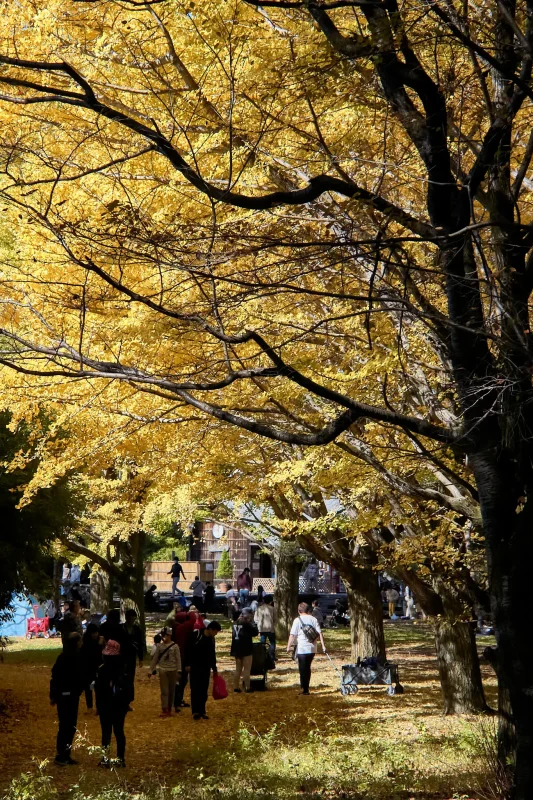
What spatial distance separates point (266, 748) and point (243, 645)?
7840 mm

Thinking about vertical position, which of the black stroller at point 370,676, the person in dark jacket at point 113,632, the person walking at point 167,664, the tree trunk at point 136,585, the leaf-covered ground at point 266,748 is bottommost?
the leaf-covered ground at point 266,748

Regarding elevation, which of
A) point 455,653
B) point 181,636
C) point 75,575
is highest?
point 75,575

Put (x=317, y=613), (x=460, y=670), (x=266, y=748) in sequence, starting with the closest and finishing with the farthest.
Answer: (x=266, y=748), (x=460, y=670), (x=317, y=613)

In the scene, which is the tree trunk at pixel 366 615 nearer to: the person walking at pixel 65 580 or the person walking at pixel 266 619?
the person walking at pixel 266 619

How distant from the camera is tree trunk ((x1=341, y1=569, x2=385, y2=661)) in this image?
70.3 feet

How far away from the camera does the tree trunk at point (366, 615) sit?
21.4 m

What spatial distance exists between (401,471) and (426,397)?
217 centimetres

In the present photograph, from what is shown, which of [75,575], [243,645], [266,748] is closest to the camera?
[266,748]

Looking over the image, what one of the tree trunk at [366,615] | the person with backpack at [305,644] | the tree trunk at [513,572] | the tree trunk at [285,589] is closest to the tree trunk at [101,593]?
the tree trunk at [285,589]

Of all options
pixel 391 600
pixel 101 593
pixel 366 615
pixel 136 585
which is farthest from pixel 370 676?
pixel 391 600

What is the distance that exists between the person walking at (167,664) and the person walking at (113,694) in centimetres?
314

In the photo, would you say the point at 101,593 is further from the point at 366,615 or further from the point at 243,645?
the point at 243,645

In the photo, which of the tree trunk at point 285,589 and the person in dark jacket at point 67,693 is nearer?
the person in dark jacket at point 67,693

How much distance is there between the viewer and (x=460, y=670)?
15234 millimetres
